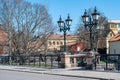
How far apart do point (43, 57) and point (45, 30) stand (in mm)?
18301

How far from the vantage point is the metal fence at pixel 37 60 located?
1313 inches

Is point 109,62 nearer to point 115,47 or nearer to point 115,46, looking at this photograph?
point 115,47

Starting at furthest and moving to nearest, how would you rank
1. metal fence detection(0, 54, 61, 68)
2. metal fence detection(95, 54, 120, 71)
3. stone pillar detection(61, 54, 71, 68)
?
metal fence detection(0, 54, 61, 68) < stone pillar detection(61, 54, 71, 68) < metal fence detection(95, 54, 120, 71)

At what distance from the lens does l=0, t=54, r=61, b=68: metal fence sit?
33341mm

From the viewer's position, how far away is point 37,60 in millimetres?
36812

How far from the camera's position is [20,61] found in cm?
3941

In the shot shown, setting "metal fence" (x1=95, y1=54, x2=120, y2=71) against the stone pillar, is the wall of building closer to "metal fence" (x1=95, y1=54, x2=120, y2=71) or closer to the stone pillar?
the stone pillar

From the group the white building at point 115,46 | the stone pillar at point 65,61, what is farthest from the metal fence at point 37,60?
the white building at point 115,46

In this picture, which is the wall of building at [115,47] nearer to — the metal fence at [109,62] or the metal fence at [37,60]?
the metal fence at [37,60]

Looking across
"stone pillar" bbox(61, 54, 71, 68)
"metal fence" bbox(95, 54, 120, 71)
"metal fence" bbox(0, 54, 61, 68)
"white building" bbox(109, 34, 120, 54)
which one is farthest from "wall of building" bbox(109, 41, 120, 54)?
"metal fence" bbox(95, 54, 120, 71)

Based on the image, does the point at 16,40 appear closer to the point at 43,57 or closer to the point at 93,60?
the point at 43,57

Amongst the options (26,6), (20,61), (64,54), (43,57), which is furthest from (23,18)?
(64,54)

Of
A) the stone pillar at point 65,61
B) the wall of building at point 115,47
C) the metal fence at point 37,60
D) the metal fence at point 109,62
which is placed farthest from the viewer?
the wall of building at point 115,47

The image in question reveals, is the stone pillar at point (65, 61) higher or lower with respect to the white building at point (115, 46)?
lower
